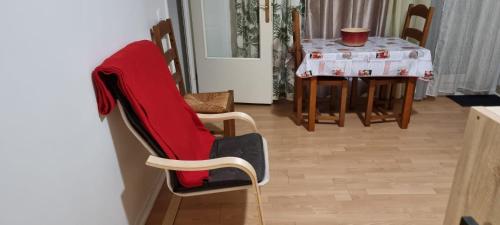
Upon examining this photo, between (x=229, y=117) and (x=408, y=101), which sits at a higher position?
(x=229, y=117)

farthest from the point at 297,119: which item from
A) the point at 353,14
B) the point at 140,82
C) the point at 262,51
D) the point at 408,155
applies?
the point at 140,82

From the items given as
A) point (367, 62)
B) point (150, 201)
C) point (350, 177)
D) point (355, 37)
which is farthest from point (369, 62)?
point (150, 201)

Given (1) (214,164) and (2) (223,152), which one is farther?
(2) (223,152)

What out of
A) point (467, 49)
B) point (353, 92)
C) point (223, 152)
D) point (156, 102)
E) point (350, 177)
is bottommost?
point (350, 177)

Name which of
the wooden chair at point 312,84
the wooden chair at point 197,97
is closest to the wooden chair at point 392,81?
the wooden chair at point 312,84

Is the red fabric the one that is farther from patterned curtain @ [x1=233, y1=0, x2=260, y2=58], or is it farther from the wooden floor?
patterned curtain @ [x1=233, y1=0, x2=260, y2=58]

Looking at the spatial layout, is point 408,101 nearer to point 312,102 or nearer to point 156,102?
point 312,102

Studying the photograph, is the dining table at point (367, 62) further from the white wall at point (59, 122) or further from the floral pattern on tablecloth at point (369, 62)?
the white wall at point (59, 122)

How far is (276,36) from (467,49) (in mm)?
1943

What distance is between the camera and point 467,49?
324 cm

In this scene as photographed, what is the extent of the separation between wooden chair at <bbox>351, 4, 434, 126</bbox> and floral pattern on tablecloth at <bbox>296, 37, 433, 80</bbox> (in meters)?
0.16

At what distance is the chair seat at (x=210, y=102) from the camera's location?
2.03 m

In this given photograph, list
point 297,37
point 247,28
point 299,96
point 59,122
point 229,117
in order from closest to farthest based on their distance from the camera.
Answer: point 59,122 → point 229,117 → point 297,37 → point 299,96 → point 247,28

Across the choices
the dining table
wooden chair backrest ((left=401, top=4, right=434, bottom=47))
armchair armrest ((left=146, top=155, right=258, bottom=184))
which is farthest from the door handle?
armchair armrest ((left=146, top=155, right=258, bottom=184))
